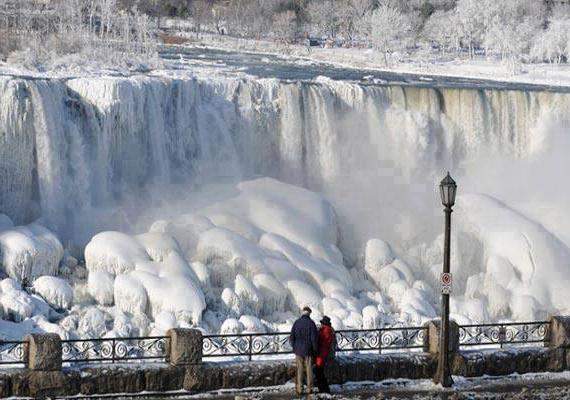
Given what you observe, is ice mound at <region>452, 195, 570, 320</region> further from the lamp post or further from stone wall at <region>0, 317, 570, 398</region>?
the lamp post

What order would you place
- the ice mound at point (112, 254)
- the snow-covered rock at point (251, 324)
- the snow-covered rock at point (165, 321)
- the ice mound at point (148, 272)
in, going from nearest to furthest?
the snow-covered rock at point (165, 321)
the snow-covered rock at point (251, 324)
the ice mound at point (148, 272)
the ice mound at point (112, 254)

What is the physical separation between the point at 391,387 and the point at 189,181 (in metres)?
19.8

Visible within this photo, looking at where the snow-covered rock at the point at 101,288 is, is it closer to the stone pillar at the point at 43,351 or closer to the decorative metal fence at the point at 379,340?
the decorative metal fence at the point at 379,340

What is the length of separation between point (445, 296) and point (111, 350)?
7.63 m

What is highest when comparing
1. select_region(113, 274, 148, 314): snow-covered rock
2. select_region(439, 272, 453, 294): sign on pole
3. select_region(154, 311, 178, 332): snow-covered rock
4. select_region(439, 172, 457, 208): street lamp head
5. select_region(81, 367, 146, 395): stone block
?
select_region(439, 172, 457, 208): street lamp head

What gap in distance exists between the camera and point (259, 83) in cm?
4281

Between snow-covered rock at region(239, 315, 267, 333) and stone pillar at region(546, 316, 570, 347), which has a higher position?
stone pillar at region(546, 316, 570, 347)

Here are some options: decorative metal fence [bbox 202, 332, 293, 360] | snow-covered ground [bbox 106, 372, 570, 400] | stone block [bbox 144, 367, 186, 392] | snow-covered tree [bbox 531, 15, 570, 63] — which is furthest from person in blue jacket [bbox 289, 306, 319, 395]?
snow-covered tree [bbox 531, 15, 570, 63]

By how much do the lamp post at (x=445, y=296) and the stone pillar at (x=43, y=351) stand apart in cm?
546

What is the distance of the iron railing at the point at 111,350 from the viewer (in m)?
20.5

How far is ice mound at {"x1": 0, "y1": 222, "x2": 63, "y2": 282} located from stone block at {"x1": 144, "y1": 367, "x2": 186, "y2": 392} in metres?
12.9

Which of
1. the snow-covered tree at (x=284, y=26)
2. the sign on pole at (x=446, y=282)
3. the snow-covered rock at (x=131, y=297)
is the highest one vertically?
the sign on pole at (x=446, y=282)

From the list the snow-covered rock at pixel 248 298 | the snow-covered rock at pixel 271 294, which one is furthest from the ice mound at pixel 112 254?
the snow-covered rock at pixel 271 294

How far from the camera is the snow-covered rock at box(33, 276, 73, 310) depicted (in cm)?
3198
